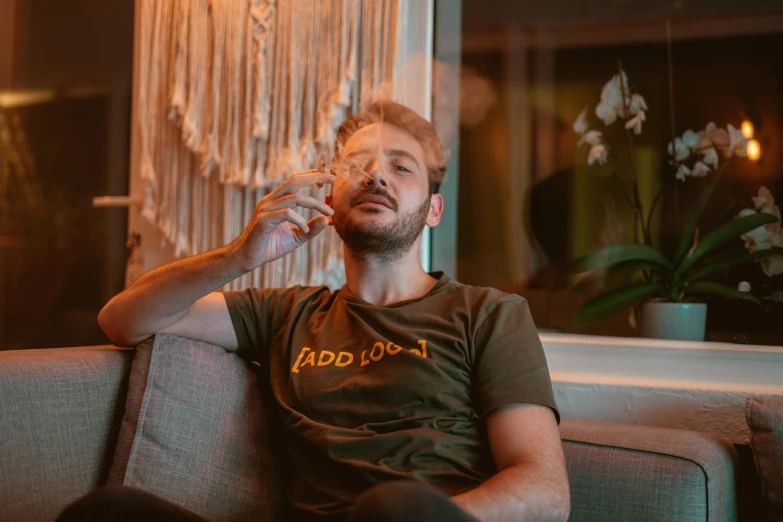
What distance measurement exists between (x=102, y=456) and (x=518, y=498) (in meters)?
0.82

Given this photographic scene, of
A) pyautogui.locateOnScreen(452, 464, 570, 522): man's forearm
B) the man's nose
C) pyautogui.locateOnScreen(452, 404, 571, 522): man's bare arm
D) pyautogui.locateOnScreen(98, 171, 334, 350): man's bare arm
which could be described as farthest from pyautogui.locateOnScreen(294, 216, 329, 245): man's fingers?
pyautogui.locateOnScreen(452, 464, 570, 522): man's forearm

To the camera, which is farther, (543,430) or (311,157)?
(311,157)

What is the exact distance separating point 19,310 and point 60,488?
72.7 inches

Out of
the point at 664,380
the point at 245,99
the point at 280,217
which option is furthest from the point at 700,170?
the point at 245,99

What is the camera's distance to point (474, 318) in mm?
1393

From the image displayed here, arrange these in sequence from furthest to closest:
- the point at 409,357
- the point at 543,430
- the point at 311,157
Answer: the point at 311,157, the point at 409,357, the point at 543,430

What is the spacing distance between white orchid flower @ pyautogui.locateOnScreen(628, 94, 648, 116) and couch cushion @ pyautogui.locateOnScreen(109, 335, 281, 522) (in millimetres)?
1245

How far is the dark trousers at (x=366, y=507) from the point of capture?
884 mm

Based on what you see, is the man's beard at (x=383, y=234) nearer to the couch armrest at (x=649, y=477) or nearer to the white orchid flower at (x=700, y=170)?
the couch armrest at (x=649, y=477)

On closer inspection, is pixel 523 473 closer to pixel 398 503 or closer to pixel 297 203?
pixel 398 503

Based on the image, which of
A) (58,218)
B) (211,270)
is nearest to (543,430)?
(211,270)

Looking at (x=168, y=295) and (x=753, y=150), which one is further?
(x=753, y=150)

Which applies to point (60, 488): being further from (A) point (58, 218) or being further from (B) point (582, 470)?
(A) point (58, 218)

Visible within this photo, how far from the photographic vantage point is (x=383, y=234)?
58.7 inches
